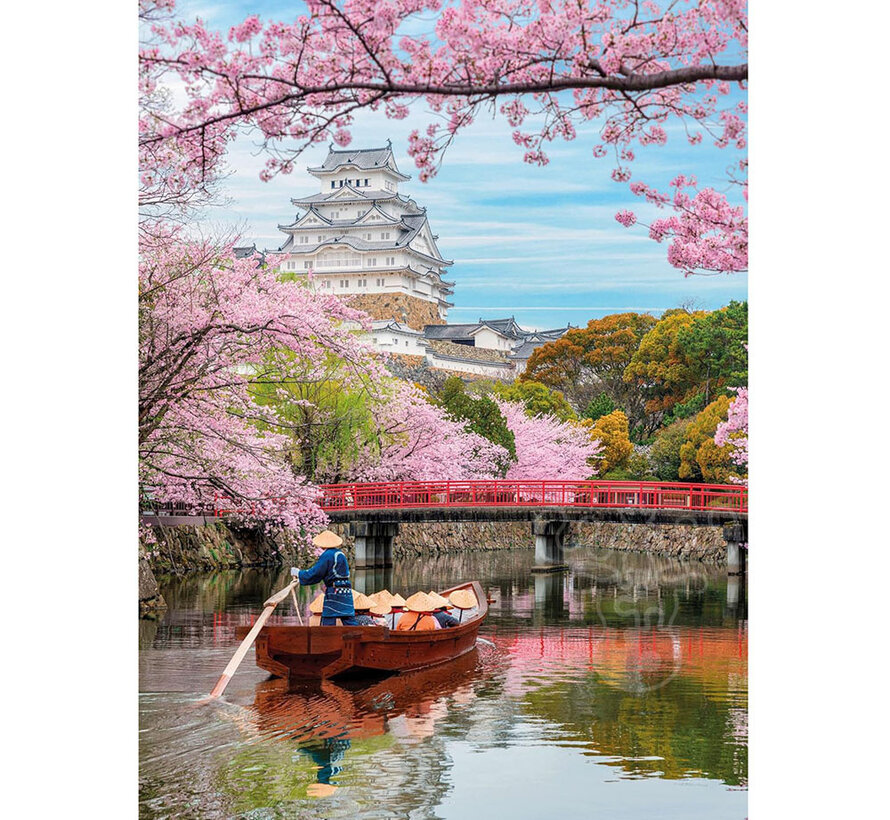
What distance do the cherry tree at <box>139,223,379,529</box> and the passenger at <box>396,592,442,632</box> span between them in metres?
1.40

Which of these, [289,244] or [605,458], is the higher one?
[289,244]

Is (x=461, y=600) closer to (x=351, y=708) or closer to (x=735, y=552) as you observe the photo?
(x=351, y=708)

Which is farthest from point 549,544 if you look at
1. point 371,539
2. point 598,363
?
point 598,363

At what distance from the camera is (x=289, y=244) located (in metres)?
5.91

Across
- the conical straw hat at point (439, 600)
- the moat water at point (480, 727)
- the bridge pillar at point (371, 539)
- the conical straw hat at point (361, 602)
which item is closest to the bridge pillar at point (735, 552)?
the moat water at point (480, 727)

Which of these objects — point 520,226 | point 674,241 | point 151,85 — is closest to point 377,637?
point 520,226

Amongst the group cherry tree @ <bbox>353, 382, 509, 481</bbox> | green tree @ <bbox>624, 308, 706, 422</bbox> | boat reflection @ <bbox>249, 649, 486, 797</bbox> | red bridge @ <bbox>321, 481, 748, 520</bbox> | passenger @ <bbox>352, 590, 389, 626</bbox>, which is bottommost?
boat reflection @ <bbox>249, 649, 486, 797</bbox>

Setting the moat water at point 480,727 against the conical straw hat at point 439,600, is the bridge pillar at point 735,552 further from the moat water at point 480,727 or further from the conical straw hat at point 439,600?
the conical straw hat at point 439,600

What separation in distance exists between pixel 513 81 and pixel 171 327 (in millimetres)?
3299

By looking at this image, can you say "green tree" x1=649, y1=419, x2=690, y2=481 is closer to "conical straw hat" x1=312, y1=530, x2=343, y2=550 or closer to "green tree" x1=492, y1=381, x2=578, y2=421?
"green tree" x1=492, y1=381, x2=578, y2=421

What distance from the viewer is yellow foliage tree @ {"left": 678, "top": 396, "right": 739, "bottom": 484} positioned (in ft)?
21.0

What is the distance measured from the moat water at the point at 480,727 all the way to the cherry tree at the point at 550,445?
1261 millimetres

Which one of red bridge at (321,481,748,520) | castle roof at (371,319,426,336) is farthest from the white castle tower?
red bridge at (321,481,748,520)

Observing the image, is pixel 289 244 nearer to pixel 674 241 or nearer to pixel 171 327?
pixel 171 327
